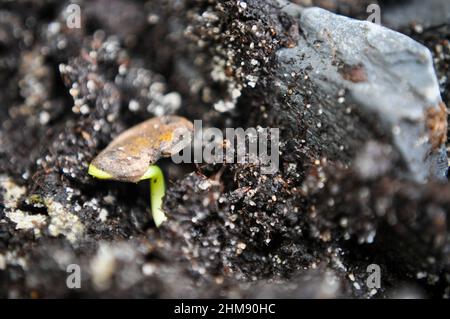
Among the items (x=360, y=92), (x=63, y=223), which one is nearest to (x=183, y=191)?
(x=63, y=223)

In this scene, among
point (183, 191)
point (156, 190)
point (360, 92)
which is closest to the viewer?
point (360, 92)

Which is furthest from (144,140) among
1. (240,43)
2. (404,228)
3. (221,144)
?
(404,228)

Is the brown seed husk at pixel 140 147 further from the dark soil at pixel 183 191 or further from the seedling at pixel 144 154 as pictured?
the dark soil at pixel 183 191

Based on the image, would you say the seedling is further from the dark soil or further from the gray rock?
the gray rock

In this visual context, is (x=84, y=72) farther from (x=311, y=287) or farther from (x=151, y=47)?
(x=311, y=287)

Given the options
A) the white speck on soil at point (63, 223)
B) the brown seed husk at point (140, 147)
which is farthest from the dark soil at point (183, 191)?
the brown seed husk at point (140, 147)

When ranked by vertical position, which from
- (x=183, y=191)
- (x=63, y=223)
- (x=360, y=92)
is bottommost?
(x=63, y=223)

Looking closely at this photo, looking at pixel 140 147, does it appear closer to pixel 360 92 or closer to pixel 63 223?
pixel 63 223
